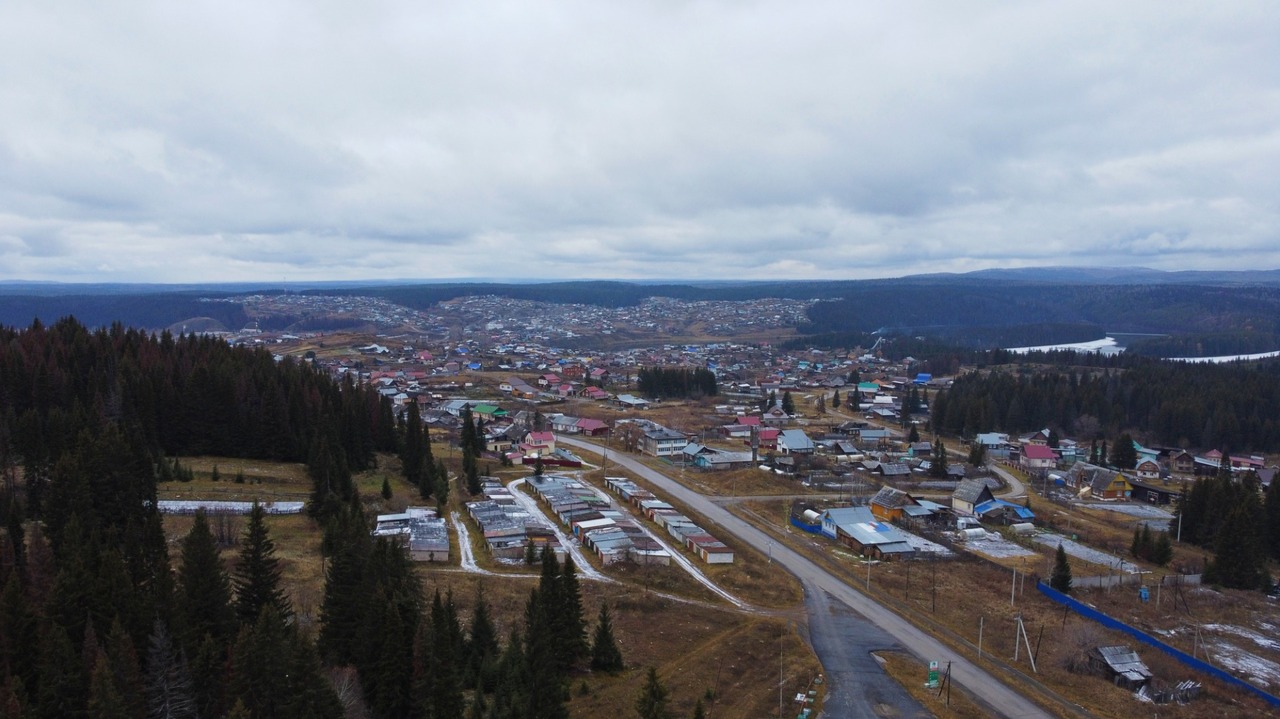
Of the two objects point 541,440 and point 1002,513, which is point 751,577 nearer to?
point 1002,513

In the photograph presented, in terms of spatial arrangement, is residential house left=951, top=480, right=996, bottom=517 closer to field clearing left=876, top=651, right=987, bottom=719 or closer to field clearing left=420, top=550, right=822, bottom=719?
field clearing left=876, top=651, right=987, bottom=719

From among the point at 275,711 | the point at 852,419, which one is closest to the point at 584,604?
the point at 275,711

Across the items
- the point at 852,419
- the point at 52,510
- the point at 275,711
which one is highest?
the point at 52,510

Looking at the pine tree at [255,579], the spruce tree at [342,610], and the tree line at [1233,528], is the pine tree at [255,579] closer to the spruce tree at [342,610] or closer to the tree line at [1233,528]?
the spruce tree at [342,610]

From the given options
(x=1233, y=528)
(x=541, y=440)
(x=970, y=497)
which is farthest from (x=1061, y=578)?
(x=541, y=440)

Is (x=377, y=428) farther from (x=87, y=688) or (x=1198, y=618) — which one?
(x=1198, y=618)

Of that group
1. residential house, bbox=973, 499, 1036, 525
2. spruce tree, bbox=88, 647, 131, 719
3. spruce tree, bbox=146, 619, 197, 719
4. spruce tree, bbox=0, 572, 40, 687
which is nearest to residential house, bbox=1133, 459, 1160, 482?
residential house, bbox=973, 499, 1036, 525

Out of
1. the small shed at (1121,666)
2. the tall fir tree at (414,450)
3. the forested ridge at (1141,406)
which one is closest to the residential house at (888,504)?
the small shed at (1121,666)
